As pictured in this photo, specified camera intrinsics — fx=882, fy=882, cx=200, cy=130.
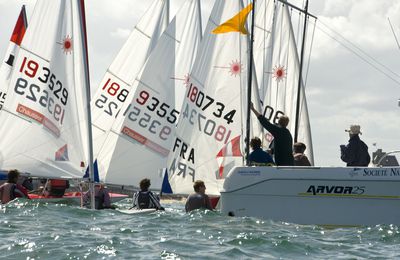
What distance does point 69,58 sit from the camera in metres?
20.1

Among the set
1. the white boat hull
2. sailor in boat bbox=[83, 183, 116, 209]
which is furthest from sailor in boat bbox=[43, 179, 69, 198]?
the white boat hull

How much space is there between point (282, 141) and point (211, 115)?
13.8 feet

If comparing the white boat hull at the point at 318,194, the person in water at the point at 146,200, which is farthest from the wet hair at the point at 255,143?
the person in water at the point at 146,200

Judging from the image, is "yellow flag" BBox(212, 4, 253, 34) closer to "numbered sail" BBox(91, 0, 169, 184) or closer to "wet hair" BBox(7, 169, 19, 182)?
"wet hair" BBox(7, 169, 19, 182)

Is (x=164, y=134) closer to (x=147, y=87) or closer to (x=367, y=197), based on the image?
(x=147, y=87)

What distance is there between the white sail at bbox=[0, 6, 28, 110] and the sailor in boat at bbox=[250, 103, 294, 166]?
54.8 ft

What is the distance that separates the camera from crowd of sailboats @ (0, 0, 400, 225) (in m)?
14.8

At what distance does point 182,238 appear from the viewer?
1259 centimetres

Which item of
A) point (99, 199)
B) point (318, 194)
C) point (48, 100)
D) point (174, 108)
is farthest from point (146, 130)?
point (318, 194)

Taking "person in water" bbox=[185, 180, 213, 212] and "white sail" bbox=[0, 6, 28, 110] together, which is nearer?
"person in water" bbox=[185, 180, 213, 212]

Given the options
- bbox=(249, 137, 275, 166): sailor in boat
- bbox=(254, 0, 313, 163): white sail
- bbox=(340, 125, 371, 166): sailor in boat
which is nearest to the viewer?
bbox=(340, 125, 371, 166): sailor in boat

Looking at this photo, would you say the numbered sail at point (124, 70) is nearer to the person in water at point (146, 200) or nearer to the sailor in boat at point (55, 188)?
the sailor in boat at point (55, 188)

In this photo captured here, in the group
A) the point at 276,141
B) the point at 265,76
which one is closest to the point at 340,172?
the point at 276,141

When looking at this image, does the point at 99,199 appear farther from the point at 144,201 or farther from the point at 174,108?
the point at 174,108
